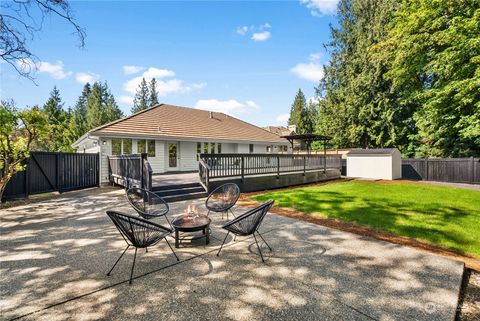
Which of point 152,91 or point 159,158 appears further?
point 152,91

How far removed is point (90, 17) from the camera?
7.15 m

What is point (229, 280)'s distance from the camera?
9.57ft

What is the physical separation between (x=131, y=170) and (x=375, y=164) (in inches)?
641

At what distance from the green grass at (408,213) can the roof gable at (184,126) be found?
9.57 m

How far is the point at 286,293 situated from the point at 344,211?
15.9 feet

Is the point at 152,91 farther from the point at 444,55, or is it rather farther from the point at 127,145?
the point at 444,55

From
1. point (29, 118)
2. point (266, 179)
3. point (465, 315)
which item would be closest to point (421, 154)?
point (266, 179)

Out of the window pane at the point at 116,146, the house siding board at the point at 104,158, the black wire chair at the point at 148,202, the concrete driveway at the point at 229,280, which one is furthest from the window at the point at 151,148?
the concrete driveway at the point at 229,280

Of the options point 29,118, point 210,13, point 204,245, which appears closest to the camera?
point 204,245

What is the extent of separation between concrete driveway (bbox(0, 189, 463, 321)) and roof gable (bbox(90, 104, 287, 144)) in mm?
10339

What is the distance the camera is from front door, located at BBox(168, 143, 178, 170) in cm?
1572

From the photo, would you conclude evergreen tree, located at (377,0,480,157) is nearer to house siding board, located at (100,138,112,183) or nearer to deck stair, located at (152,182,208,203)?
deck stair, located at (152,182,208,203)

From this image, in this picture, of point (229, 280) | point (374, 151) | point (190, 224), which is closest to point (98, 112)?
point (374, 151)

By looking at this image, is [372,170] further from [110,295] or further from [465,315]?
[110,295]
